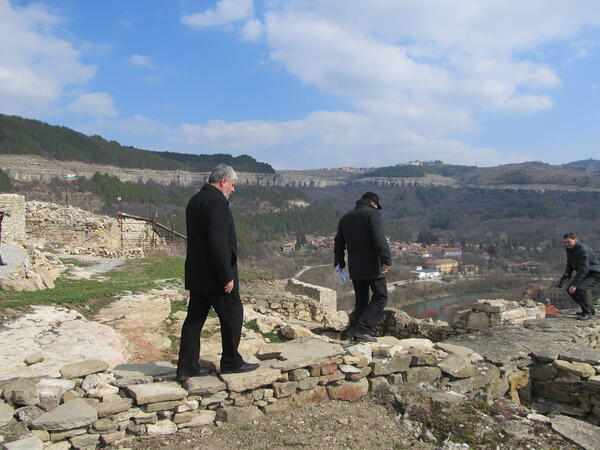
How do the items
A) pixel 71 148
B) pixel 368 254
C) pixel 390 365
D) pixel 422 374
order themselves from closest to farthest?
pixel 390 365
pixel 422 374
pixel 368 254
pixel 71 148

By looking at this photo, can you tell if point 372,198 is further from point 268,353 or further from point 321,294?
point 321,294

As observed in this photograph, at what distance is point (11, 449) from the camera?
9.95 ft

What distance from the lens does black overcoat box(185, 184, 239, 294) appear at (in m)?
3.96

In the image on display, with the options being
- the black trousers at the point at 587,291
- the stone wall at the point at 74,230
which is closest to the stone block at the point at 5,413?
the black trousers at the point at 587,291

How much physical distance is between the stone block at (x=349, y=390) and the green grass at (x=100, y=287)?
5.24 metres

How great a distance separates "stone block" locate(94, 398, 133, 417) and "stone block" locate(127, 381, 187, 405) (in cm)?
9

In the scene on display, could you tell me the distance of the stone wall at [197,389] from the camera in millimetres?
3449

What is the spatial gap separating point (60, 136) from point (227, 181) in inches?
3760

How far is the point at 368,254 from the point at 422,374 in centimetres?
148

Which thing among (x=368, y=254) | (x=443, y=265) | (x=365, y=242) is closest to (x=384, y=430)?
(x=368, y=254)

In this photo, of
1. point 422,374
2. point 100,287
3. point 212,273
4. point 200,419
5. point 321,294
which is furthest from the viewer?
point 321,294

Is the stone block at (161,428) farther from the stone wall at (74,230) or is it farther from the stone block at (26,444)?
Answer: the stone wall at (74,230)

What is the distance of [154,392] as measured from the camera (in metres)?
3.73

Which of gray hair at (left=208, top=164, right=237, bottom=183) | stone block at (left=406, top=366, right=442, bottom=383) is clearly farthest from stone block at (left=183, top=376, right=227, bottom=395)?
stone block at (left=406, top=366, right=442, bottom=383)
